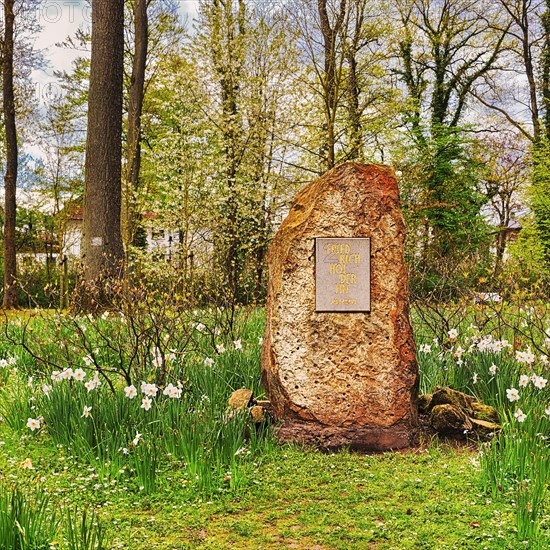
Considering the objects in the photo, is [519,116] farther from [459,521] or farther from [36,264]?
[459,521]

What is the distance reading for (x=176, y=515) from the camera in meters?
3.76

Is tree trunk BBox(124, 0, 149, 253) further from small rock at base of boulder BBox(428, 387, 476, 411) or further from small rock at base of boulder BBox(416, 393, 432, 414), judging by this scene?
small rock at base of boulder BBox(428, 387, 476, 411)

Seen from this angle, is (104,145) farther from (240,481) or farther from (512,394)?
(512,394)

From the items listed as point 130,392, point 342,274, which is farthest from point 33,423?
point 342,274

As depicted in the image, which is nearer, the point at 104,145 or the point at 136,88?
the point at 104,145

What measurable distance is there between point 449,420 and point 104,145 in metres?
7.19

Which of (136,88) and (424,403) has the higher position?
(136,88)

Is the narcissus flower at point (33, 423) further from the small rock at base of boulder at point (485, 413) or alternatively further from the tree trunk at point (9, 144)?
the tree trunk at point (9, 144)

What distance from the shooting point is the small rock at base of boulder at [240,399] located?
513 centimetres

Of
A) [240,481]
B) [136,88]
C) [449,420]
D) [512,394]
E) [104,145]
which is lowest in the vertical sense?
[240,481]

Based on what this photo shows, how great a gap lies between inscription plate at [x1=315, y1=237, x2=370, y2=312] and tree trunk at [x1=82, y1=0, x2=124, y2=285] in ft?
18.1

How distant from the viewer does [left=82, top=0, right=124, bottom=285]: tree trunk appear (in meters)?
9.94

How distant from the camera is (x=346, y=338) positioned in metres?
5.10

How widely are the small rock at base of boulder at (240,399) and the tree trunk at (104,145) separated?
514 centimetres
